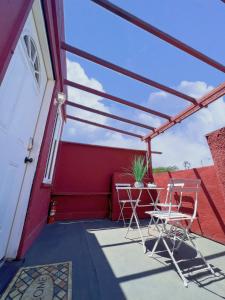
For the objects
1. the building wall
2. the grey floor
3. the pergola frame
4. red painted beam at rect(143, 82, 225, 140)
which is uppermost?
the pergola frame

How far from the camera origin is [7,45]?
2.68ft

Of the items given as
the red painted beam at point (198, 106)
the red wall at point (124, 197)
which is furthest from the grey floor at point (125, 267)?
the red painted beam at point (198, 106)

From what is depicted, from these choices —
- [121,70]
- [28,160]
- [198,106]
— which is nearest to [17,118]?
[28,160]

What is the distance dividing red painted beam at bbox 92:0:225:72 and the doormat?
9.42ft

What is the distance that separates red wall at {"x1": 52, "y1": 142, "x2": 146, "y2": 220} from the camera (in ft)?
13.9

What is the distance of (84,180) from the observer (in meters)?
4.54

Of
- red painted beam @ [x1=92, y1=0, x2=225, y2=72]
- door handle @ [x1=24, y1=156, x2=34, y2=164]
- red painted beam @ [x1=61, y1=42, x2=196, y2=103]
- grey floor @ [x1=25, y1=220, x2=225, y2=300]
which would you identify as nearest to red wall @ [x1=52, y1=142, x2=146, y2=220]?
grey floor @ [x1=25, y1=220, x2=225, y2=300]

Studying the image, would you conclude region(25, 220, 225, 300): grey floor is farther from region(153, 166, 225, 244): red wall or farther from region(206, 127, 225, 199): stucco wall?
region(206, 127, 225, 199): stucco wall

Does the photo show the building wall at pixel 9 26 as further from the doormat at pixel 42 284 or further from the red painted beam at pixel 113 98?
the red painted beam at pixel 113 98

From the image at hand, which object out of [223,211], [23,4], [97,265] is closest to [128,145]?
[223,211]

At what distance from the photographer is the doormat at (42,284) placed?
3.92 ft

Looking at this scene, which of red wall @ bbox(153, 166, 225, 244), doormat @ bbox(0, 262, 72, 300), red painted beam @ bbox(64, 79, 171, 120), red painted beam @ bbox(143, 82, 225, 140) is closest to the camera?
doormat @ bbox(0, 262, 72, 300)

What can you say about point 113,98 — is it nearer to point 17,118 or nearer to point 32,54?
point 32,54

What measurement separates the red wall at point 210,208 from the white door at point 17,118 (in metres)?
2.92
